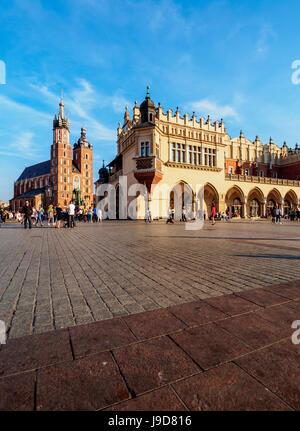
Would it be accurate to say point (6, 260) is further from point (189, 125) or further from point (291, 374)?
point (189, 125)

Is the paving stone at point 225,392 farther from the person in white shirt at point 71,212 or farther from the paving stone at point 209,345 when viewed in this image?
the person in white shirt at point 71,212

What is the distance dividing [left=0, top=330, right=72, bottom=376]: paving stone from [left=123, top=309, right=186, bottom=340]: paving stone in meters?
0.56

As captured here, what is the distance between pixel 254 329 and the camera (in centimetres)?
191

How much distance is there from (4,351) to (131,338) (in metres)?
0.95

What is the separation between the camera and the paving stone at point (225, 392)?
3.71ft

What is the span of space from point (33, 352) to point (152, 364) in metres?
0.89

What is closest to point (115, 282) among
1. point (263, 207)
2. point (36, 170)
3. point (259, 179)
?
point (259, 179)

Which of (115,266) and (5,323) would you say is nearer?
(5,323)

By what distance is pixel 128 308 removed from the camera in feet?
7.82

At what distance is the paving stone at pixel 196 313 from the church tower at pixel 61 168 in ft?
277

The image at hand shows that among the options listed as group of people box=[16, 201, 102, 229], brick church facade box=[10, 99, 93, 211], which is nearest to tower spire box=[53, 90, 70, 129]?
brick church facade box=[10, 99, 93, 211]

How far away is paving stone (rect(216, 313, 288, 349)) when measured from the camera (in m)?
1.75

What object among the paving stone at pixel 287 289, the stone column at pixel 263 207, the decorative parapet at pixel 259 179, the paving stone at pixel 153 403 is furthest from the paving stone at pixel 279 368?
the stone column at pixel 263 207
